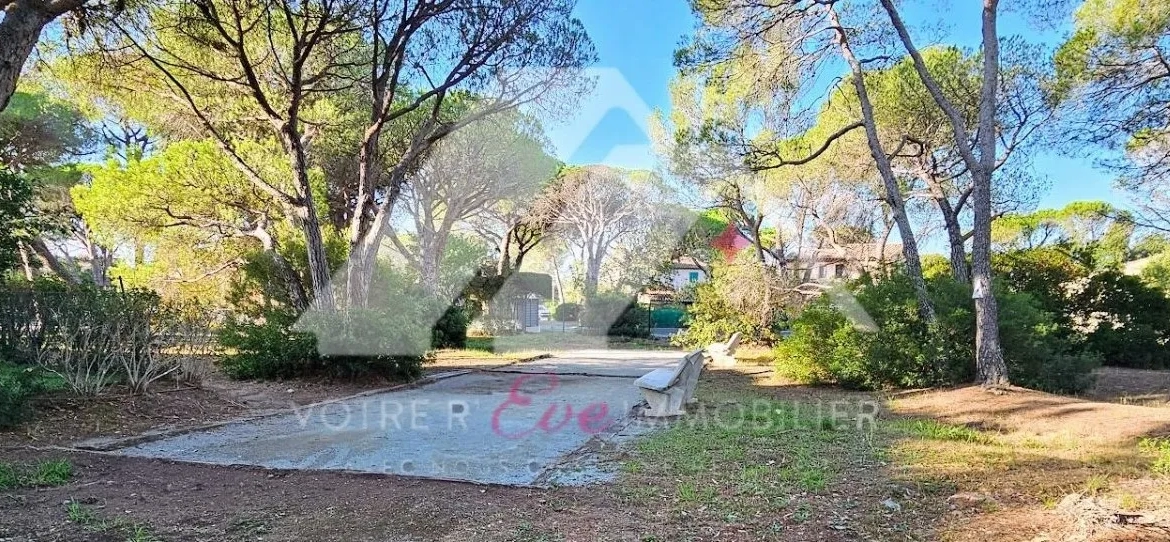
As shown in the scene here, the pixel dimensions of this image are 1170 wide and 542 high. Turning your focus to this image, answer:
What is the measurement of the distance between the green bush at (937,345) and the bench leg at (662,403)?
10.1 feet

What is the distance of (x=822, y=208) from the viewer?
47.0ft

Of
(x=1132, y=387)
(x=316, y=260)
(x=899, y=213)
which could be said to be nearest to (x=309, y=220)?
(x=316, y=260)

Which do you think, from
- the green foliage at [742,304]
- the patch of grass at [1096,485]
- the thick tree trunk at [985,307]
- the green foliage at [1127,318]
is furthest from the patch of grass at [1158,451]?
the green foliage at [1127,318]

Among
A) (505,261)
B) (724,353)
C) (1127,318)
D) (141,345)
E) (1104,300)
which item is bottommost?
(724,353)

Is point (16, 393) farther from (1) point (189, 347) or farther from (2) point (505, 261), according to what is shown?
(2) point (505, 261)

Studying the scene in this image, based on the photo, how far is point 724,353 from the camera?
38.8 feet

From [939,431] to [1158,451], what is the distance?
1307mm

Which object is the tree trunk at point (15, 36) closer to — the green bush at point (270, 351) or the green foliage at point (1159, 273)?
the green bush at point (270, 351)

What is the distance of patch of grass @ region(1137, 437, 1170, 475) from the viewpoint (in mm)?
3583

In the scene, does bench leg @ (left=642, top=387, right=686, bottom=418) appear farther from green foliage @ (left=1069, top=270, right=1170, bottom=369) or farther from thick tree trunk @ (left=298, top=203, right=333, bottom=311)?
green foliage @ (left=1069, top=270, right=1170, bottom=369)

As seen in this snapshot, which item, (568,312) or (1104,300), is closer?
(1104,300)

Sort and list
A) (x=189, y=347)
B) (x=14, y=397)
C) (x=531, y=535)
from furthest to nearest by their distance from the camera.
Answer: (x=189, y=347), (x=14, y=397), (x=531, y=535)

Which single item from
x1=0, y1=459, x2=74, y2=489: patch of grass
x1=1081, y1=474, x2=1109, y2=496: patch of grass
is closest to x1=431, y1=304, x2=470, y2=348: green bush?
x1=0, y1=459, x2=74, y2=489: patch of grass

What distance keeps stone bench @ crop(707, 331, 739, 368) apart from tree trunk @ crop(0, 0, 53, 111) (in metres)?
10.4
